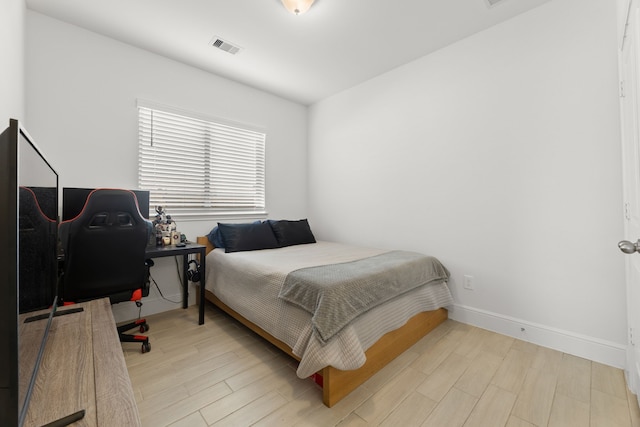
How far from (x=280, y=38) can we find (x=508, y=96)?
2057mm

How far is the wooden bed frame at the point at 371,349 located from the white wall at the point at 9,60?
1906 mm

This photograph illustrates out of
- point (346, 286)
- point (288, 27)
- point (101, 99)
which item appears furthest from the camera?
point (101, 99)

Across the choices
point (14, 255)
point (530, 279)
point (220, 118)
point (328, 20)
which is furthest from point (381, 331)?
point (220, 118)

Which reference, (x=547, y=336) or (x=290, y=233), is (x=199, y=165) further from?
(x=547, y=336)

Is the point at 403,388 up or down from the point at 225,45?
down

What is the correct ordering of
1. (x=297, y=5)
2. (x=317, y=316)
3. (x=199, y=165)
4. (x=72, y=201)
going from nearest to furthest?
(x=317, y=316) → (x=297, y=5) → (x=72, y=201) → (x=199, y=165)

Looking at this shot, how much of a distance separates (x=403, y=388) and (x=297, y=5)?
8.88 feet

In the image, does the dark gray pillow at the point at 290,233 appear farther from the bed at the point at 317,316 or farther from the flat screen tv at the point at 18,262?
the flat screen tv at the point at 18,262

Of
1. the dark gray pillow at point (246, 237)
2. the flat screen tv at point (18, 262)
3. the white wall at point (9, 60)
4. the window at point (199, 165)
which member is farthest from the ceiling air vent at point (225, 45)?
the flat screen tv at point (18, 262)

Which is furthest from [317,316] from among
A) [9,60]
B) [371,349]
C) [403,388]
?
[9,60]

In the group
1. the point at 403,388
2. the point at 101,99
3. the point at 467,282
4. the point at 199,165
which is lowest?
the point at 403,388

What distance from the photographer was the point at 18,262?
58 cm

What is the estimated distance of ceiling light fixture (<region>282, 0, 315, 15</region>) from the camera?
1.99 metres

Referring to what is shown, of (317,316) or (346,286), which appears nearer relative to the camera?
(317,316)
